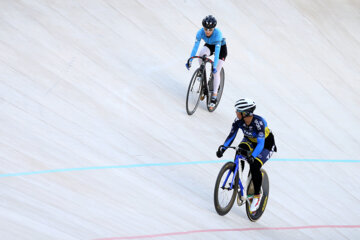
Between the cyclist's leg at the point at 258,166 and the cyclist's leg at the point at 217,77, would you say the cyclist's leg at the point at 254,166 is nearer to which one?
the cyclist's leg at the point at 258,166

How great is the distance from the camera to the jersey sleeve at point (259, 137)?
686 centimetres

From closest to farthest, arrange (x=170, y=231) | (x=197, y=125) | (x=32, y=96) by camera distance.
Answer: (x=170, y=231) → (x=32, y=96) → (x=197, y=125)

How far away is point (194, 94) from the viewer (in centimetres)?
962

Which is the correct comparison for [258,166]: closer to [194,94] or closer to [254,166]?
[254,166]

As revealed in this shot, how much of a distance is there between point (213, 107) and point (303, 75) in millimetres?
3625

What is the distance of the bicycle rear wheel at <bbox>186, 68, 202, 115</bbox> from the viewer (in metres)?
9.34

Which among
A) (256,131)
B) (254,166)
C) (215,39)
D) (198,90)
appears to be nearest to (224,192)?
(254,166)

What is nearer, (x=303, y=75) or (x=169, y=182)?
(x=169, y=182)

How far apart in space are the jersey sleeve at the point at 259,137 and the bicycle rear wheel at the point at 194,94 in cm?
258

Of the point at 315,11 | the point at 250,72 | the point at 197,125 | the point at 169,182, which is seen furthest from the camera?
the point at 315,11

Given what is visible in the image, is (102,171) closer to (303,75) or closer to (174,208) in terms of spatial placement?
(174,208)

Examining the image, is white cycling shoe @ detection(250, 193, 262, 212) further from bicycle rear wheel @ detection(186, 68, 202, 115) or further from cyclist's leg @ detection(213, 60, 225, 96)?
cyclist's leg @ detection(213, 60, 225, 96)

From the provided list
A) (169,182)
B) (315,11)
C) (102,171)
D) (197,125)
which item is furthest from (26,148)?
(315,11)

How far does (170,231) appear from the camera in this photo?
6422mm
